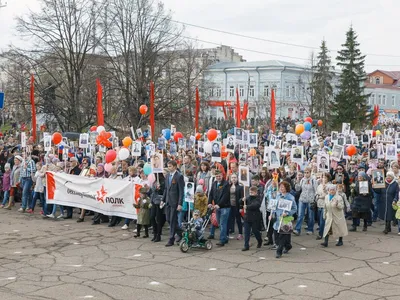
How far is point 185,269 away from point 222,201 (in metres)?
2.49

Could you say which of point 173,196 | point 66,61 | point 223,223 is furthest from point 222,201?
point 66,61

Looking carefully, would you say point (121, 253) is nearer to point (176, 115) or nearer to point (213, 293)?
point (213, 293)

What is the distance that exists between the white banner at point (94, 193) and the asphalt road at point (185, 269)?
1124mm

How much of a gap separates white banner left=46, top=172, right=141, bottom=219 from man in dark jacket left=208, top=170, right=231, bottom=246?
252cm

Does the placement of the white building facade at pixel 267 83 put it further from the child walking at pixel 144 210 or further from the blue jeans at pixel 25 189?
the child walking at pixel 144 210

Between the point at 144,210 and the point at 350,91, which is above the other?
the point at 350,91

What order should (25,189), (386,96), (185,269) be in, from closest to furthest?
(185,269)
(25,189)
(386,96)

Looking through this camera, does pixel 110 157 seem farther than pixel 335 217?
Yes

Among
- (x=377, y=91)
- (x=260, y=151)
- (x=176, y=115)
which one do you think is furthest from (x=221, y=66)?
(x=260, y=151)

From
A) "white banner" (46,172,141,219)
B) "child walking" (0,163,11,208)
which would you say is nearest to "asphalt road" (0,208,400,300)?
"white banner" (46,172,141,219)

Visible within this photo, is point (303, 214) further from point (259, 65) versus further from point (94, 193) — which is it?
point (259, 65)

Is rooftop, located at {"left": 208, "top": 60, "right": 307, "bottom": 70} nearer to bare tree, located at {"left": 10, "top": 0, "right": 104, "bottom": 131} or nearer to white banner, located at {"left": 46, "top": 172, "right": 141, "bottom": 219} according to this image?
bare tree, located at {"left": 10, "top": 0, "right": 104, "bottom": 131}

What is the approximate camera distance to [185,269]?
32.0 feet

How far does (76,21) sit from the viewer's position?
3616 cm
